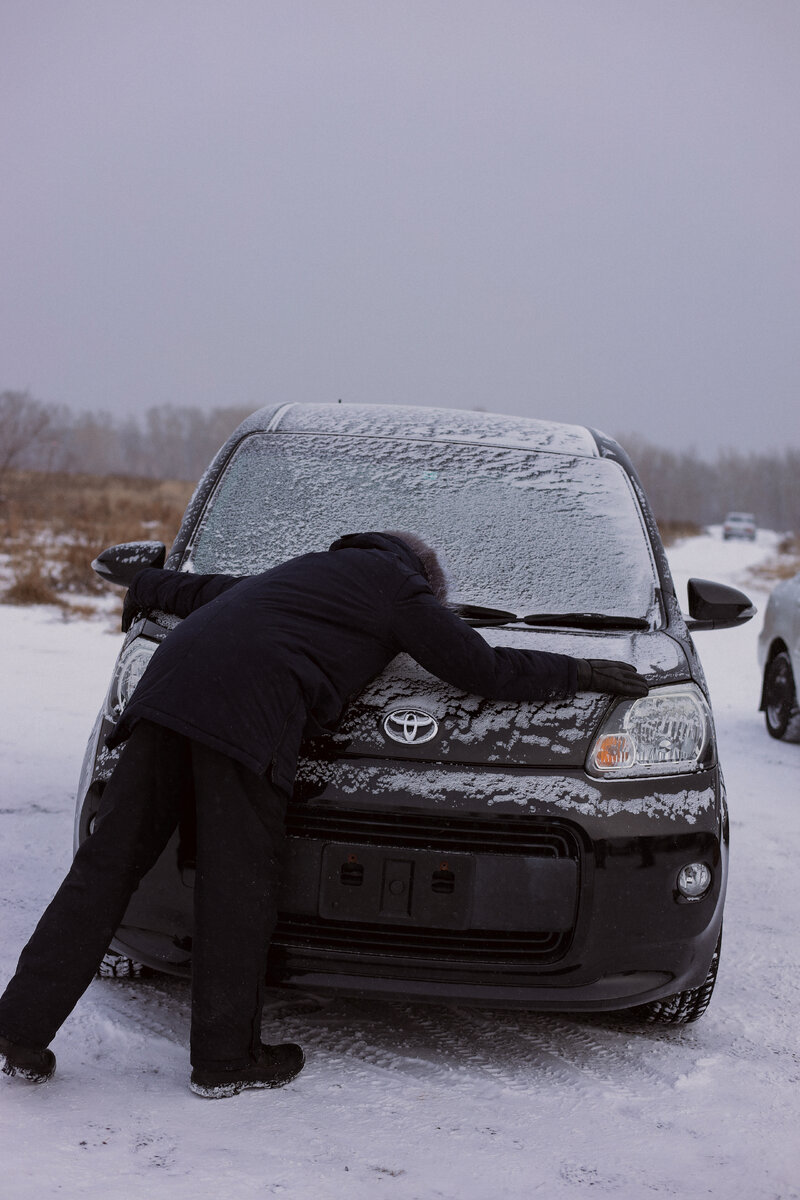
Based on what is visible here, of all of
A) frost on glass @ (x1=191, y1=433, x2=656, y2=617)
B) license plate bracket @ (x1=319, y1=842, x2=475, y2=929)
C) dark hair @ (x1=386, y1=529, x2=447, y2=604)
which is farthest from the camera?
frost on glass @ (x1=191, y1=433, x2=656, y2=617)

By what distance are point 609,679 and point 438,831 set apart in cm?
58

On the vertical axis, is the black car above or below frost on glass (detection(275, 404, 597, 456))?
below

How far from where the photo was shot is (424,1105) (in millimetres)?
2855

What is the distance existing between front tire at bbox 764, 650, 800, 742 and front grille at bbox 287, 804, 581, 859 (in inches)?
221

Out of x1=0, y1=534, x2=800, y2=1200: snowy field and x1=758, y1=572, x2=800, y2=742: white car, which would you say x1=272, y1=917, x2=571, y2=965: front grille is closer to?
x1=0, y1=534, x2=800, y2=1200: snowy field

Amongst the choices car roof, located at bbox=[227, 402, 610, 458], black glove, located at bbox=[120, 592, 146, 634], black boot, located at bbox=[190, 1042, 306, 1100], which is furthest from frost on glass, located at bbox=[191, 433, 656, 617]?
black boot, located at bbox=[190, 1042, 306, 1100]

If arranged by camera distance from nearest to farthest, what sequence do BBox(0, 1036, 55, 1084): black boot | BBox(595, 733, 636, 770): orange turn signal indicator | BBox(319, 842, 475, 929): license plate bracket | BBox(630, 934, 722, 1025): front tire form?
BBox(0, 1036, 55, 1084): black boot < BBox(319, 842, 475, 929): license plate bracket < BBox(595, 733, 636, 770): orange turn signal indicator < BBox(630, 934, 722, 1025): front tire

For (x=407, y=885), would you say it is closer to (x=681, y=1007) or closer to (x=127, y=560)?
(x=681, y=1007)

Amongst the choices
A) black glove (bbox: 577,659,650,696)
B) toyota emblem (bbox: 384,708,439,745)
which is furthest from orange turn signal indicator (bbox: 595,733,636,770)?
toyota emblem (bbox: 384,708,439,745)

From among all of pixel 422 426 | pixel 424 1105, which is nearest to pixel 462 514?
pixel 422 426

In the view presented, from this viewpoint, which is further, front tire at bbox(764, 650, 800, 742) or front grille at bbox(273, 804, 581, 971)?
front tire at bbox(764, 650, 800, 742)

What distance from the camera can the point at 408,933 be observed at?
114 inches

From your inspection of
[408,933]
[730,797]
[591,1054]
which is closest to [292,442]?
[408,933]

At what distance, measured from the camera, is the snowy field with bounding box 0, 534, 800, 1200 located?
2.47m
